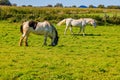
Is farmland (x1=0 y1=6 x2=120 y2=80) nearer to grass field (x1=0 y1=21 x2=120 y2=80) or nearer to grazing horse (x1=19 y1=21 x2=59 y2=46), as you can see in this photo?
grass field (x1=0 y1=21 x2=120 y2=80)

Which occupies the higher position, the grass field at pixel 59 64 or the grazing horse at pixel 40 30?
the grazing horse at pixel 40 30

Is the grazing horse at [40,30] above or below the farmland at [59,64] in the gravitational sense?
above

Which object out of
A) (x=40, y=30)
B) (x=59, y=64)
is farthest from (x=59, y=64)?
(x=40, y=30)

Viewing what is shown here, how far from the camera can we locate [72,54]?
677 inches

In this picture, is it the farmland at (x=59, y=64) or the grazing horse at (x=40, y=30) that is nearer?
the farmland at (x=59, y=64)

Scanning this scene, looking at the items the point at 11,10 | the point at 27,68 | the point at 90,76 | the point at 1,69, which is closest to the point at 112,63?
the point at 90,76

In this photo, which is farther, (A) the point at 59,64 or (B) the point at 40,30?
(B) the point at 40,30

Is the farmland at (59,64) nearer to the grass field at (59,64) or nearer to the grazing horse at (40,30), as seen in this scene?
the grass field at (59,64)

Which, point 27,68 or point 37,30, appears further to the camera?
point 37,30

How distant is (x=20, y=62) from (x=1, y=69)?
158cm

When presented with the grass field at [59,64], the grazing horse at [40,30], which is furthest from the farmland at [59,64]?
the grazing horse at [40,30]

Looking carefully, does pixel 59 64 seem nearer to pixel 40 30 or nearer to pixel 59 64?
pixel 59 64

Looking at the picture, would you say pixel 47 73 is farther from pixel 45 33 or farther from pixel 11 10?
pixel 11 10

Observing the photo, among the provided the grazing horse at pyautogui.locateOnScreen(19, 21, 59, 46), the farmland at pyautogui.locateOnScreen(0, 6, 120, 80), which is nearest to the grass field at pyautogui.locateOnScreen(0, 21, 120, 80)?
the farmland at pyautogui.locateOnScreen(0, 6, 120, 80)
